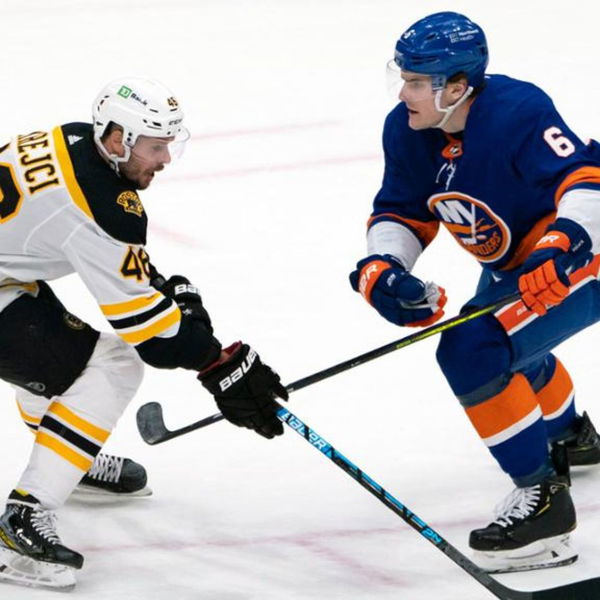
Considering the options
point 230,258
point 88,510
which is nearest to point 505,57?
point 230,258

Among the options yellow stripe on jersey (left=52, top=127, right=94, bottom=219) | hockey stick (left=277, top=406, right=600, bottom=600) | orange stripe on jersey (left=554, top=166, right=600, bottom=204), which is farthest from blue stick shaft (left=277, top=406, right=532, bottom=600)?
orange stripe on jersey (left=554, top=166, right=600, bottom=204)

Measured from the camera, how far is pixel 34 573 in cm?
352

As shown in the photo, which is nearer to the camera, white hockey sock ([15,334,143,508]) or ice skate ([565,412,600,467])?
white hockey sock ([15,334,143,508])

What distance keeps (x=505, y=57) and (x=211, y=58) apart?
51.5 inches

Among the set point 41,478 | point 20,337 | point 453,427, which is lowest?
point 453,427

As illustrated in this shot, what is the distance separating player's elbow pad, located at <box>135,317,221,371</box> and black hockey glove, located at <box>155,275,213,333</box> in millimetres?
89

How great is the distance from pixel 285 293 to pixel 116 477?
4.30ft

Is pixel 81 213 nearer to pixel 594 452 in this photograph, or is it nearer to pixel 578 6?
pixel 594 452

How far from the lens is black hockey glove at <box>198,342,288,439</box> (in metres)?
3.46

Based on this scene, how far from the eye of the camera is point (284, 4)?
8273mm

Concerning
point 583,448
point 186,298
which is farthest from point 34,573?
point 583,448

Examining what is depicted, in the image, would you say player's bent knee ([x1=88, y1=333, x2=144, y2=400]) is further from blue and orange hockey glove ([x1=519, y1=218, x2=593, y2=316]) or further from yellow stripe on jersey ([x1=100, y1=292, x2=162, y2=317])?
blue and orange hockey glove ([x1=519, y1=218, x2=593, y2=316])

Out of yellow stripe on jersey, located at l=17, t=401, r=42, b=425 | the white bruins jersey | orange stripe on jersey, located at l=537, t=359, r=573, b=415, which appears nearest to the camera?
the white bruins jersey

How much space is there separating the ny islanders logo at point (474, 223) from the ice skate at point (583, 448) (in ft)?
1.76
